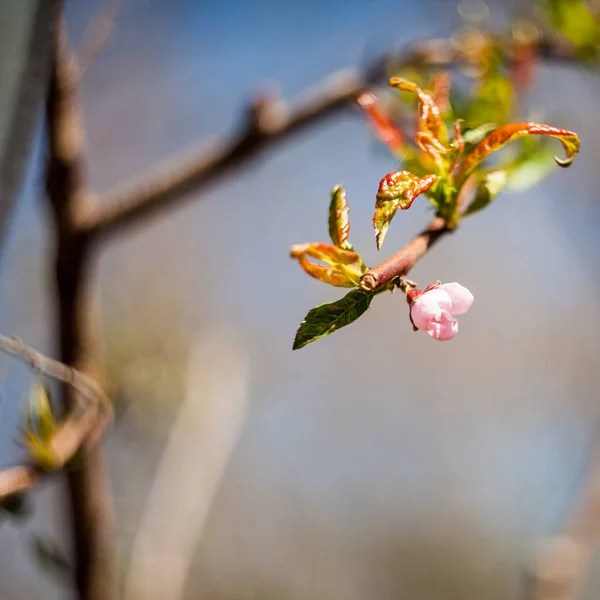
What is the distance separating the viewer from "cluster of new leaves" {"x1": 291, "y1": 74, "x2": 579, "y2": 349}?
35 cm

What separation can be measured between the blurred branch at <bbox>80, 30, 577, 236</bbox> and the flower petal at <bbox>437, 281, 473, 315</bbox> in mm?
744

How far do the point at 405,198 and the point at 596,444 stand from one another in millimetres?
1358

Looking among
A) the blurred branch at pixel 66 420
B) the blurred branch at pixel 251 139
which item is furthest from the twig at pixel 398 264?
the blurred branch at pixel 251 139

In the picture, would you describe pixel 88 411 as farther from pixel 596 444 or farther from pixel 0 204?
pixel 596 444

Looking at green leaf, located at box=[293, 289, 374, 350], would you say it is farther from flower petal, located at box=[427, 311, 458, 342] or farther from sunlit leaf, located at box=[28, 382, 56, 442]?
sunlit leaf, located at box=[28, 382, 56, 442]

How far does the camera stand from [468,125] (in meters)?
0.48

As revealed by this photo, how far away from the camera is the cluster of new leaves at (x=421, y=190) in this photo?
354 millimetres

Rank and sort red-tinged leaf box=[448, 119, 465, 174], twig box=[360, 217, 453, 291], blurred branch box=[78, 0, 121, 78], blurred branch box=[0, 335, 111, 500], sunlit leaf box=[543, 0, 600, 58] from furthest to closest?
blurred branch box=[78, 0, 121, 78] → sunlit leaf box=[543, 0, 600, 58] → blurred branch box=[0, 335, 111, 500] → red-tinged leaf box=[448, 119, 465, 174] → twig box=[360, 217, 453, 291]

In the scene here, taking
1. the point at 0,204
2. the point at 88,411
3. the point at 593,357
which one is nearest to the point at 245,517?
the point at 593,357

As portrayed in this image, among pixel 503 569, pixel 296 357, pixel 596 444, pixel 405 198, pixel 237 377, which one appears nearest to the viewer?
pixel 405 198

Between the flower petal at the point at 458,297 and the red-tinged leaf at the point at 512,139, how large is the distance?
0.41 feet

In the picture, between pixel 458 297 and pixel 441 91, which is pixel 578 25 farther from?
pixel 458 297

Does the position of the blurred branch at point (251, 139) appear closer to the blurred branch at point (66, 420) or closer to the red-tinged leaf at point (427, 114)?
the blurred branch at point (66, 420)

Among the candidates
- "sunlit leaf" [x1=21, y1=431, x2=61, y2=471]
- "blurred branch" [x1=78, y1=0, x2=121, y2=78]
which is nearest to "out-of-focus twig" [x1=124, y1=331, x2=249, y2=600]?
"sunlit leaf" [x1=21, y1=431, x2=61, y2=471]
